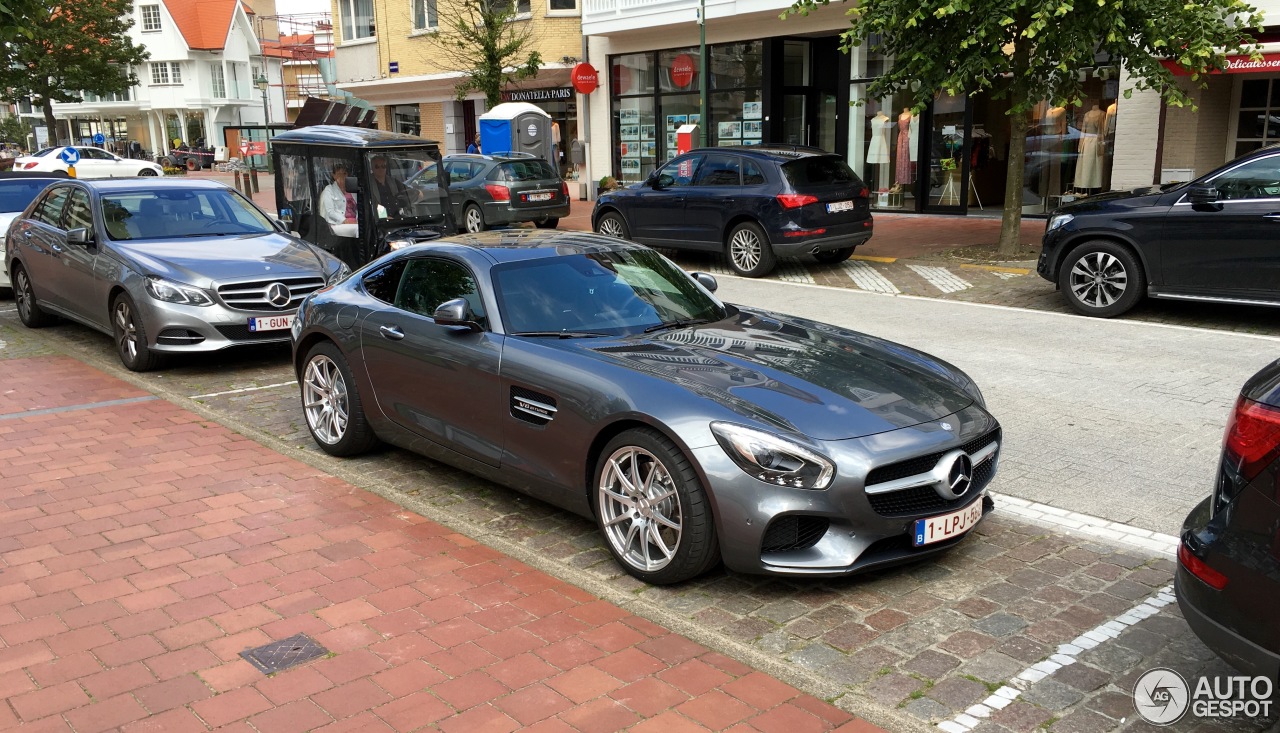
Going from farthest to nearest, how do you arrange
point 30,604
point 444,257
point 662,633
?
point 444,257, point 30,604, point 662,633

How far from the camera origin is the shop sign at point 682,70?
24.2 metres

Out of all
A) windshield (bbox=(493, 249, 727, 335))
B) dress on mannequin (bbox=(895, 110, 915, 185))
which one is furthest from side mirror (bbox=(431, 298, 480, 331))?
dress on mannequin (bbox=(895, 110, 915, 185))

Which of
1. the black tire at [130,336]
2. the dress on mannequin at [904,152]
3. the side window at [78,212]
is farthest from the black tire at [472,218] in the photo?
the black tire at [130,336]

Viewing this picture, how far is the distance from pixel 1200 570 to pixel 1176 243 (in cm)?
808

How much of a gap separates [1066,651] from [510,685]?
6.64ft

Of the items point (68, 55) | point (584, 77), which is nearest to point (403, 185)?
point (584, 77)

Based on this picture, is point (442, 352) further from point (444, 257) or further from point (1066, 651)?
point (1066, 651)

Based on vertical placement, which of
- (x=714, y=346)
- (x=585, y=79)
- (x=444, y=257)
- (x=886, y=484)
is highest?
(x=585, y=79)

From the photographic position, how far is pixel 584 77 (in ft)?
83.6

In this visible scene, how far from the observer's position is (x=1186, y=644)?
390 centimetres

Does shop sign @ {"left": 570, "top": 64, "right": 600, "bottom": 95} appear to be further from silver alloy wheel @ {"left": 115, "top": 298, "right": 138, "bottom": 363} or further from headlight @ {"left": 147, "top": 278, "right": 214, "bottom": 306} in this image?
headlight @ {"left": 147, "top": 278, "right": 214, "bottom": 306}

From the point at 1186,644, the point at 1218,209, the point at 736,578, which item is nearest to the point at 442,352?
the point at 736,578

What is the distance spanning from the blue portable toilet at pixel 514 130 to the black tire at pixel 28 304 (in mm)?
14020

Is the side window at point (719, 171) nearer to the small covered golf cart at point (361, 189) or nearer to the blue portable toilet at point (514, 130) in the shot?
the small covered golf cart at point (361, 189)
